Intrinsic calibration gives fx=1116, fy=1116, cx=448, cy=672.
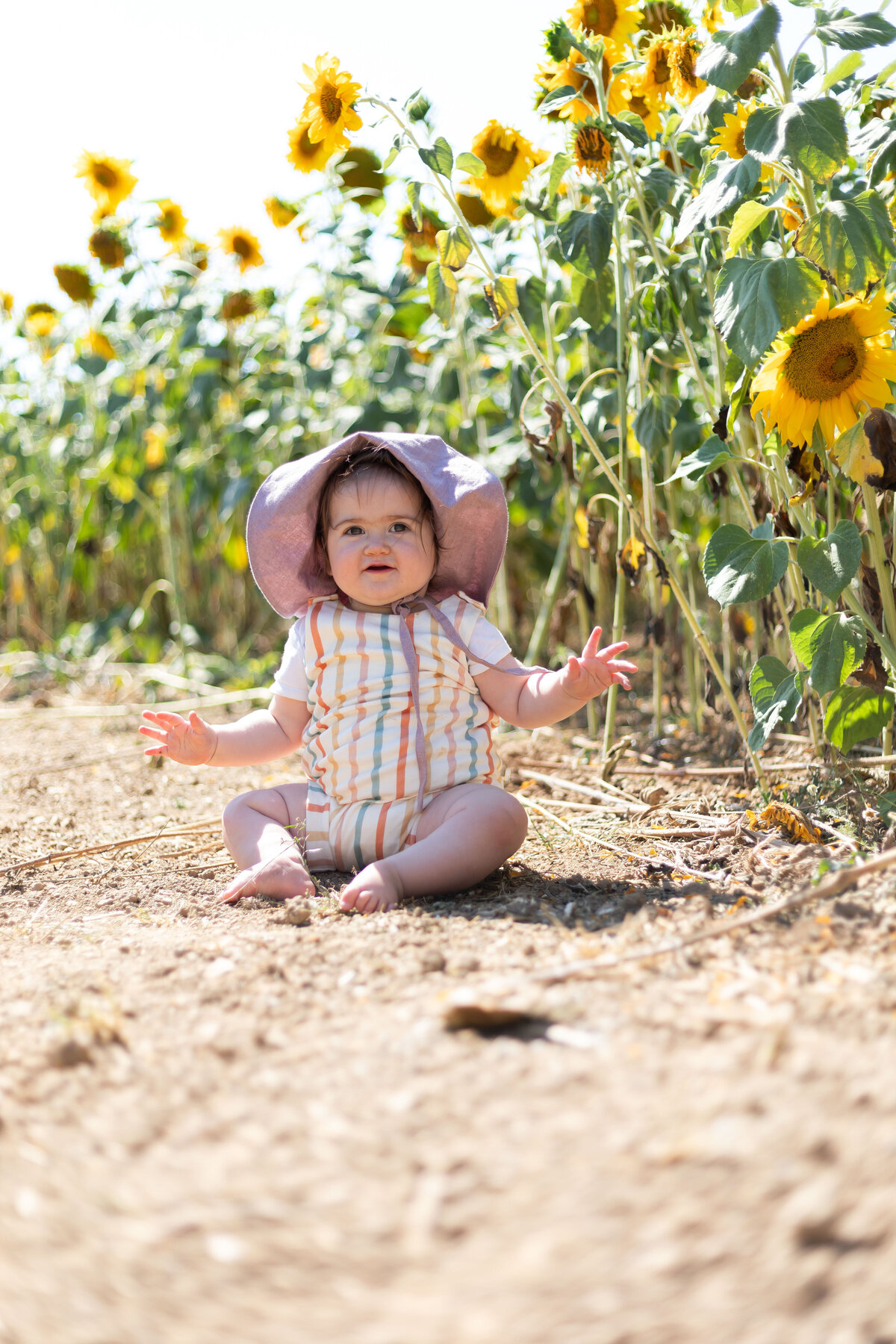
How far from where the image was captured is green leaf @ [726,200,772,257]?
150 cm

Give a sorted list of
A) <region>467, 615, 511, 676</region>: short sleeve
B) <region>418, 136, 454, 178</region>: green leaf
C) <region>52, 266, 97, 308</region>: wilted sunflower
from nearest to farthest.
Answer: <region>418, 136, 454, 178</region>: green leaf → <region>467, 615, 511, 676</region>: short sleeve → <region>52, 266, 97, 308</region>: wilted sunflower

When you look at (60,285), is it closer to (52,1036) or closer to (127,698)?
(127,698)

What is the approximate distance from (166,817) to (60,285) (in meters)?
2.90

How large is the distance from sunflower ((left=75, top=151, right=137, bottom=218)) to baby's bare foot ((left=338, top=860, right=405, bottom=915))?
11.2 ft

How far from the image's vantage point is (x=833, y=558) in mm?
1605

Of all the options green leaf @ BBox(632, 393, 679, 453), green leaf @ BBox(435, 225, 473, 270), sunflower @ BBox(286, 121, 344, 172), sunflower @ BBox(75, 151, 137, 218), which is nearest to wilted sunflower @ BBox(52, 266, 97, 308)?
sunflower @ BBox(75, 151, 137, 218)

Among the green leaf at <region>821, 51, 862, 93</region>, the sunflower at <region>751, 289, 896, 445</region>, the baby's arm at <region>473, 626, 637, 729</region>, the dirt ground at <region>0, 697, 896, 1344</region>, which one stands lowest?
the dirt ground at <region>0, 697, 896, 1344</region>

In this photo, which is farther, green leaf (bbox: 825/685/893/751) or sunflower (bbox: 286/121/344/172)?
sunflower (bbox: 286/121/344/172)

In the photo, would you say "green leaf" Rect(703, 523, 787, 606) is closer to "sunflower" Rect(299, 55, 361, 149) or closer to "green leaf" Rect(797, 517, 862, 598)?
"green leaf" Rect(797, 517, 862, 598)

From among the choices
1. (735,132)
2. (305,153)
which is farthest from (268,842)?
(305,153)

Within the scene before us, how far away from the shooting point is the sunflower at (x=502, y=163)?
2.26 metres

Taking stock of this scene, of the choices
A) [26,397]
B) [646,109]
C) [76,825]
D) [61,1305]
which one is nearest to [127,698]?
[76,825]

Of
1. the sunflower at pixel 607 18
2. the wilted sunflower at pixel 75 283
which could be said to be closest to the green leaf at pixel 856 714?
the sunflower at pixel 607 18

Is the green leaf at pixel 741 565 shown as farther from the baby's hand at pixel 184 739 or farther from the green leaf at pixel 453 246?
the baby's hand at pixel 184 739
